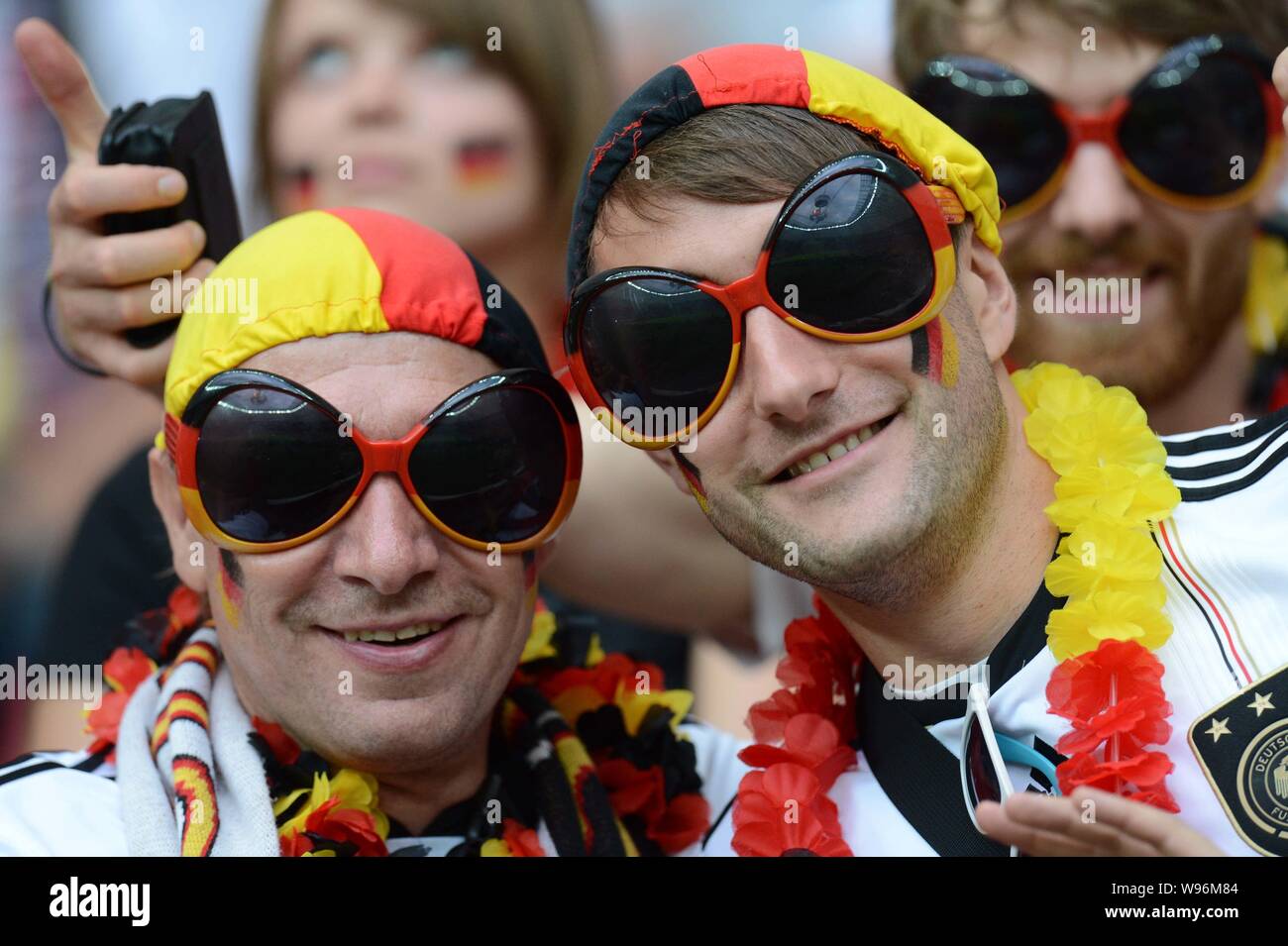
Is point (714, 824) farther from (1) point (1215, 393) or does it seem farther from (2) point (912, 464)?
(1) point (1215, 393)

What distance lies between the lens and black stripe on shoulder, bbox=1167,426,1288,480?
2.42 meters

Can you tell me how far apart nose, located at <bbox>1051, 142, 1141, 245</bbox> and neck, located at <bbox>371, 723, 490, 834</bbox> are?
1.81 meters

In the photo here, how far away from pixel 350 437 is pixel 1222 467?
1448 mm

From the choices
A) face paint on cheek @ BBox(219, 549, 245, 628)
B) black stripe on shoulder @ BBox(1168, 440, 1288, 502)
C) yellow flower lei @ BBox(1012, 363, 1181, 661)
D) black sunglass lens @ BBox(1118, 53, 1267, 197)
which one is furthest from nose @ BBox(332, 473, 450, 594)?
black sunglass lens @ BBox(1118, 53, 1267, 197)

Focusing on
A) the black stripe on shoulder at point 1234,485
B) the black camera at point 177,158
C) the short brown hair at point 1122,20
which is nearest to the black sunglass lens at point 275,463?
the black camera at point 177,158

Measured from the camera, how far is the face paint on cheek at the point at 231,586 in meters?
2.48

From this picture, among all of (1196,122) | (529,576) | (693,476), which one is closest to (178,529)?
(529,576)

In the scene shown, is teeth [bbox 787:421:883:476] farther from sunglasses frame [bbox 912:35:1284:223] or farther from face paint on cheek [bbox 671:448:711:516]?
sunglasses frame [bbox 912:35:1284:223]

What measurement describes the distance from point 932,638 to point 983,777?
0.27 m

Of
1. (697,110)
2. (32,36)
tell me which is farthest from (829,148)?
(32,36)

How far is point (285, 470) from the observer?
2352 millimetres

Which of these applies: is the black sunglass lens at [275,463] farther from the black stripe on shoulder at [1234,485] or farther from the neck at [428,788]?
the black stripe on shoulder at [1234,485]

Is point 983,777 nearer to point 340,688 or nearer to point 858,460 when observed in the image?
point 858,460

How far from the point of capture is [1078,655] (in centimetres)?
223
